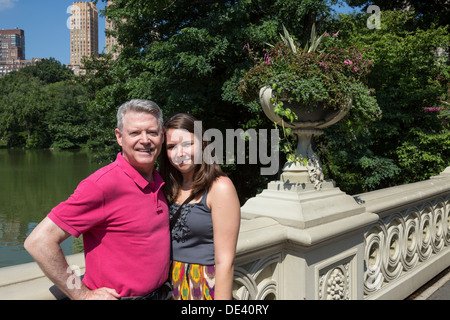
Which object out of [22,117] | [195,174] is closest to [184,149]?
[195,174]

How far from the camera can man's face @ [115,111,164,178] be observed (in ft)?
4.79

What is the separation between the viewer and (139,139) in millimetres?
1461

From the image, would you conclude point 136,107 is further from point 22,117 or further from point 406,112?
point 22,117

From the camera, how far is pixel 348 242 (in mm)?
2428

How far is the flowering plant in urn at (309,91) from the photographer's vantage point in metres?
2.34

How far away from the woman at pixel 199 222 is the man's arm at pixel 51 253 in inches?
19.1

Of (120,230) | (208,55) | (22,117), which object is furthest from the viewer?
(22,117)

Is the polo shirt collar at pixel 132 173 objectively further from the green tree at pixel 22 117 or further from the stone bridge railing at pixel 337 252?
the green tree at pixel 22 117

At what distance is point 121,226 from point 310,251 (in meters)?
1.22

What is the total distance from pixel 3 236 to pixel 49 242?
15142 millimetres

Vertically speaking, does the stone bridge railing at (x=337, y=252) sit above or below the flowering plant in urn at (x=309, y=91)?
below

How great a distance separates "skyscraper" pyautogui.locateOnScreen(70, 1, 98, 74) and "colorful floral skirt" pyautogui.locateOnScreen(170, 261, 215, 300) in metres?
137

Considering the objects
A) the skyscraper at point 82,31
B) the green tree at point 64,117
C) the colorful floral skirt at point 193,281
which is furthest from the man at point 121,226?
the skyscraper at point 82,31

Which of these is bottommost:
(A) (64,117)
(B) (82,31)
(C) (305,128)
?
(C) (305,128)
